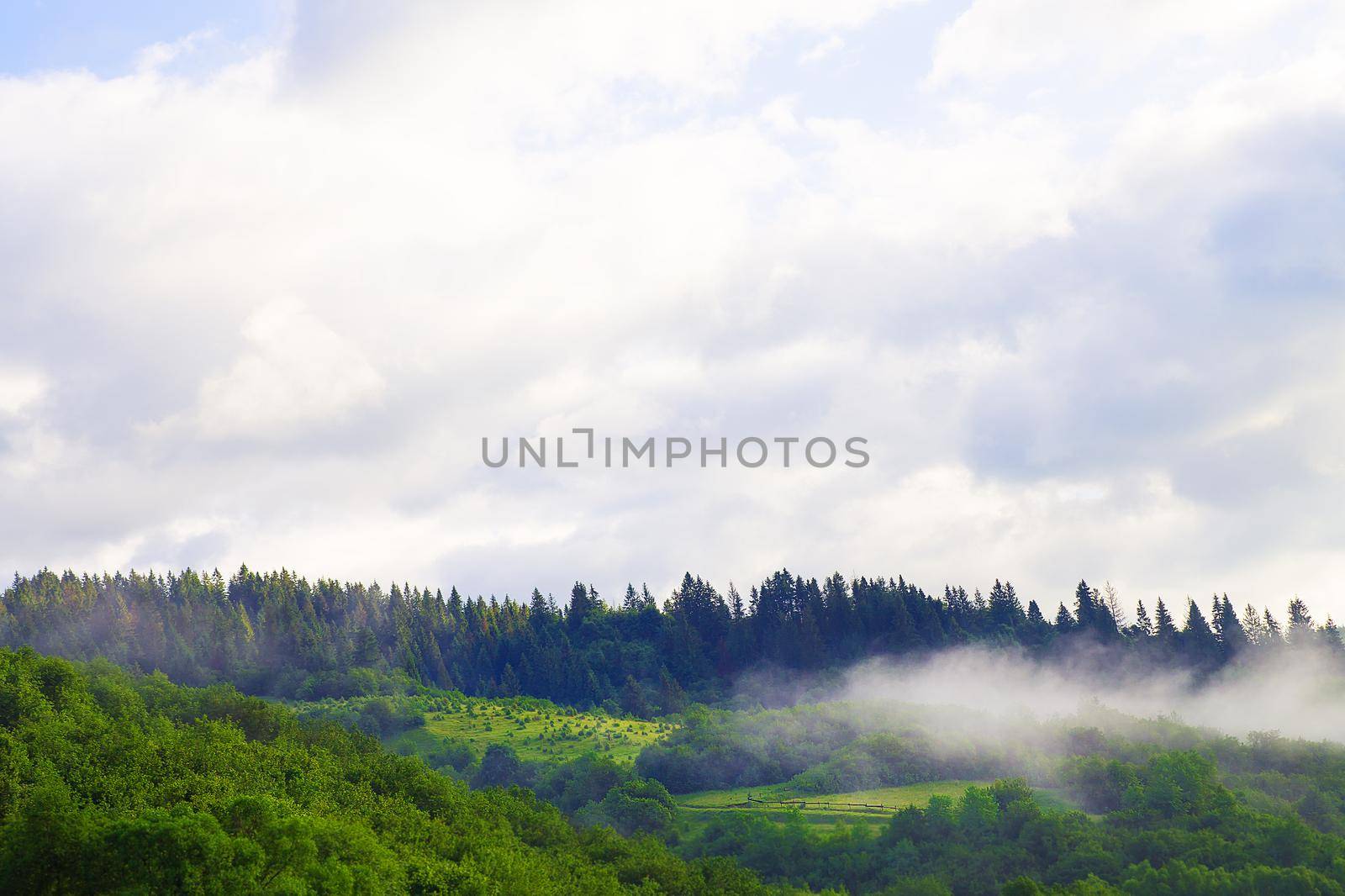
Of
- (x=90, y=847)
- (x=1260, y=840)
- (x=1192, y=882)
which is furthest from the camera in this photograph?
(x=1260, y=840)

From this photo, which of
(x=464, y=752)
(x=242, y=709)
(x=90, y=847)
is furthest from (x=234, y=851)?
(x=464, y=752)

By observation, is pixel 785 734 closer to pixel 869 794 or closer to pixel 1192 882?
pixel 869 794

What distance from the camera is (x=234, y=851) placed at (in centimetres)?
7088

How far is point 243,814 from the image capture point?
256 ft

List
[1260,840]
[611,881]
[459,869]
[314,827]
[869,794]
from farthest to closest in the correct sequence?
[869,794], [1260,840], [611,881], [459,869], [314,827]

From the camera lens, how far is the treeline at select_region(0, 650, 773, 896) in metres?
68.6

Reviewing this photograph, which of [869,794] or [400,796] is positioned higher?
[400,796]

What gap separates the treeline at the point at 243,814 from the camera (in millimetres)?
68562

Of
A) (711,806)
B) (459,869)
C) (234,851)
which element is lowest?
(711,806)

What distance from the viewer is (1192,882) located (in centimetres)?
10562

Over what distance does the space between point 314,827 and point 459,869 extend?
40.2 feet

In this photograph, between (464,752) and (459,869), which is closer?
(459,869)

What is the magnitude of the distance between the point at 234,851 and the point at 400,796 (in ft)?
133

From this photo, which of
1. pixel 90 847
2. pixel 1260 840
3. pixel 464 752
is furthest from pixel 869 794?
pixel 90 847
